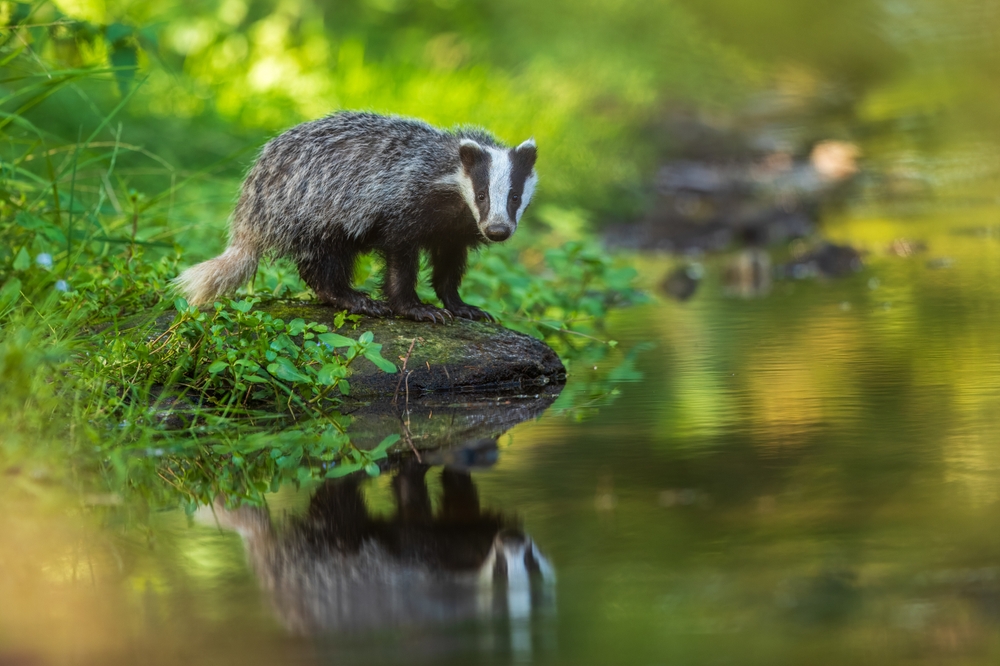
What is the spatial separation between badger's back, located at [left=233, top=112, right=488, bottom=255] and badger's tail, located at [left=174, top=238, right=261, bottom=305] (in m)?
0.09

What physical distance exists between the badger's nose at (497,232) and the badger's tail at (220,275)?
3.36 ft

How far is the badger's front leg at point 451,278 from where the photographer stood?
528 centimetres

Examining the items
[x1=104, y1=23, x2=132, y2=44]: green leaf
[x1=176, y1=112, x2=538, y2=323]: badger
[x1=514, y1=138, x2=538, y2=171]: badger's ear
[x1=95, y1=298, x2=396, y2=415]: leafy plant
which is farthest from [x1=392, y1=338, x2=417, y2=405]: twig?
[x1=104, y1=23, x2=132, y2=44]: green leaf

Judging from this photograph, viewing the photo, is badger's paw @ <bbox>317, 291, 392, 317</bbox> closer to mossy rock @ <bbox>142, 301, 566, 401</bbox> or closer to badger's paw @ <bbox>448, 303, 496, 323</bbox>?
mossy rock @ <bbox>142, 301, 566, 401</bbox>

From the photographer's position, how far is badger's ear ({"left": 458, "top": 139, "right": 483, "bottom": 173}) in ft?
15.9

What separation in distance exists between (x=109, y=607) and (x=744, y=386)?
8.57ft

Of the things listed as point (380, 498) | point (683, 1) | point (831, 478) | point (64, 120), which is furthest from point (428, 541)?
point (683, 1)

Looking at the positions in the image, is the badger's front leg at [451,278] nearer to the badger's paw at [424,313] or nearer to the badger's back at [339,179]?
the badger's paw at [424,313]

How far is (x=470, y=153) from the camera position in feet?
16.0

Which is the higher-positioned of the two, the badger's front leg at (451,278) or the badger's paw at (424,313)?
the badger's front leg at (451,278)

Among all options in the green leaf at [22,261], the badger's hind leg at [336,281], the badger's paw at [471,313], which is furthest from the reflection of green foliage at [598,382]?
the green leaf at [22,261]

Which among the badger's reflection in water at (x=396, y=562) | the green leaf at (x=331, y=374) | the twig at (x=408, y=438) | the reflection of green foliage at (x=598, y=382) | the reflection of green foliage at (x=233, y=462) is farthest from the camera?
the reflection of green foliage at (x=598, y=382)

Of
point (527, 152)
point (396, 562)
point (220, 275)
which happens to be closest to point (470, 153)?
point (527, 152)

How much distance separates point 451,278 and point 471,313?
17 centimetres
